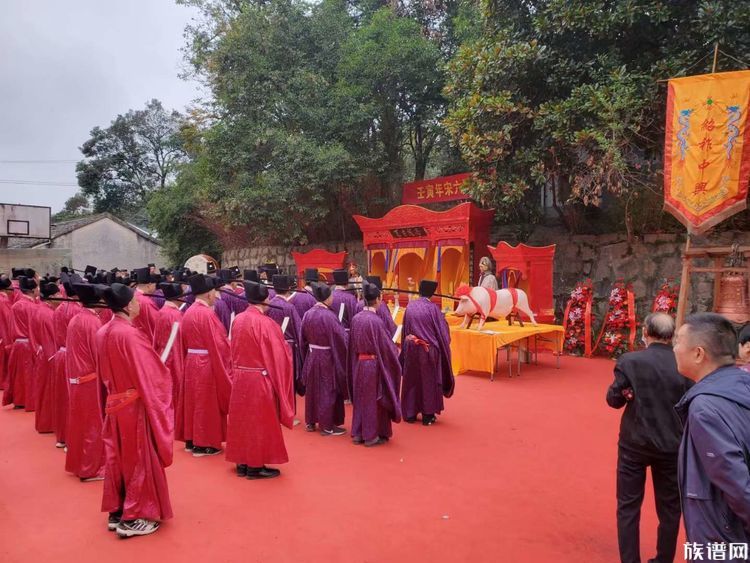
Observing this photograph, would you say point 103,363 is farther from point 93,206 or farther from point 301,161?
point 93,206

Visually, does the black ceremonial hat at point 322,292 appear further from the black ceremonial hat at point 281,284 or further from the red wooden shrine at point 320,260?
the red wooden shrine at point 320,260

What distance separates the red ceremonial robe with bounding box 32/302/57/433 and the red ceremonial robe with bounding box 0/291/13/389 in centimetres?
140

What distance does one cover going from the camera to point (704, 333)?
2.15 metres

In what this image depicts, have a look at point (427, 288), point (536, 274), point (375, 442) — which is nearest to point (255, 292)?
point (375, 442)

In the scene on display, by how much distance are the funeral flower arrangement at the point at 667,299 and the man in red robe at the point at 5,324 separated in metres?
10.4

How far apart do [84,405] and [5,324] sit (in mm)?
4124

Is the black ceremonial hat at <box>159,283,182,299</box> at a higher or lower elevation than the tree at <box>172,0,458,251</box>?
lower

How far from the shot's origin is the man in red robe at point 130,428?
363 cm

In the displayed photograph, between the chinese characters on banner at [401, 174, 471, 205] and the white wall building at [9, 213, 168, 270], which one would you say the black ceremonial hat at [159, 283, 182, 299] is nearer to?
the chinese characters on banner at [401, 174, 471, 205]

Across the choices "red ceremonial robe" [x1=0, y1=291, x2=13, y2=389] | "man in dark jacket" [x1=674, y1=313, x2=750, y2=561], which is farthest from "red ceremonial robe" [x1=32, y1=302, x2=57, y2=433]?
"man in dark jacket" [x1=674, y1=313, x2=750, y2=561]

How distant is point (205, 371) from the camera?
525cm

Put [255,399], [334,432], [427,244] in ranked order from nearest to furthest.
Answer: [255,399] < [334,432] < [427,244]

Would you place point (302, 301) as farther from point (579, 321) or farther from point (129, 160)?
point (129, 160)

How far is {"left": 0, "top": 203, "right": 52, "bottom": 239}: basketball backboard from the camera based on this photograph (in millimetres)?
18844
